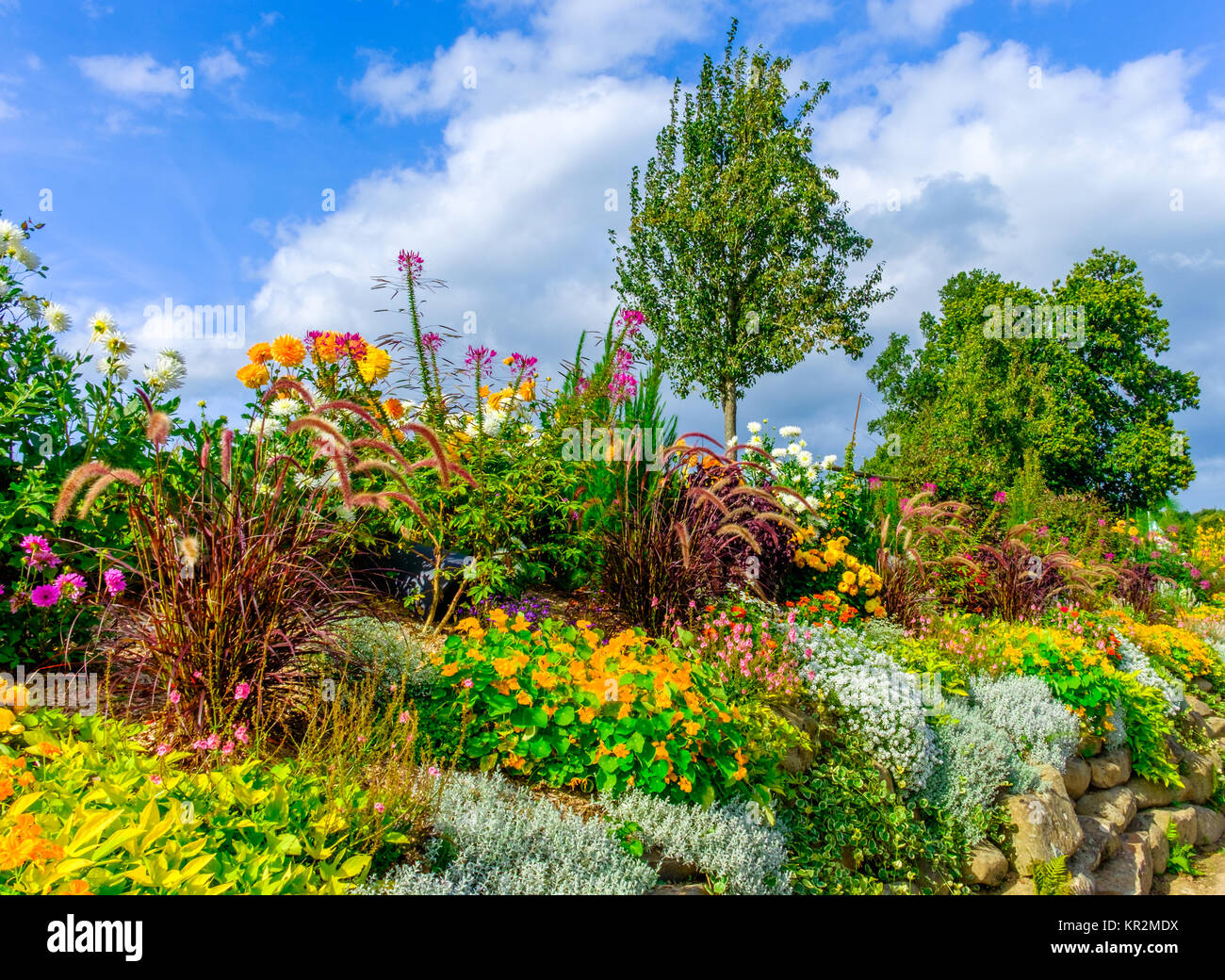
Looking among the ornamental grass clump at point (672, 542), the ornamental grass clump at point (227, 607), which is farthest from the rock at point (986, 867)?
the ornamental grass clump at point (227, 607)

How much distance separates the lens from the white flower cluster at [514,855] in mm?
2432

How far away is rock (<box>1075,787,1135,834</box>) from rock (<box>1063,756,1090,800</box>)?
77 millimetres

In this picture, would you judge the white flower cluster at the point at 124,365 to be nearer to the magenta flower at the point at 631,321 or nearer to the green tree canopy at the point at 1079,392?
the magenta flower at the point at 631,321

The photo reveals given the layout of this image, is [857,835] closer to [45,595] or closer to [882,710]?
[882,710]

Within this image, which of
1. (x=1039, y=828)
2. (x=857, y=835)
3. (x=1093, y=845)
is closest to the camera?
(x=857, y=835)

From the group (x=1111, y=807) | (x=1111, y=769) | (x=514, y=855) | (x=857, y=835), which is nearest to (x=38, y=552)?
(x=514, y=855)

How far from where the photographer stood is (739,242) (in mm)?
19500

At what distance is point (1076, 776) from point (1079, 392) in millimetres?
22434

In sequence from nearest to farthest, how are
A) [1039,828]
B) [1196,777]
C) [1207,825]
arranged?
[1039,828], [1207,825], [1196,777]

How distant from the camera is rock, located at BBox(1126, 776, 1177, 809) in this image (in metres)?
6.39

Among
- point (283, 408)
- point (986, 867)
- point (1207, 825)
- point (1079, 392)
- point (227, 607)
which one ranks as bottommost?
point (1207, 825)

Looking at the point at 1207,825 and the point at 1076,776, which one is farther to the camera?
the point at 1207,825

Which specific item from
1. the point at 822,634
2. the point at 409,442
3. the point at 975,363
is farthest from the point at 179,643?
the point at 975,363
